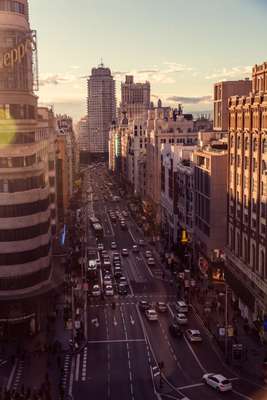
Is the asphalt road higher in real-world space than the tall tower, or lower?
lower

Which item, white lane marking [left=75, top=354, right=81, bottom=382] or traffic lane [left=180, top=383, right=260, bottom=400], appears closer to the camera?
traffic lane [left=180, top=383, right=260, bottom=400]

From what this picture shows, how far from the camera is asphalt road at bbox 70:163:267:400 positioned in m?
49.4

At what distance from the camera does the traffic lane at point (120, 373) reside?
4922cm

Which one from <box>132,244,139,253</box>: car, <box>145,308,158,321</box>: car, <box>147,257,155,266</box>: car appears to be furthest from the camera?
<box>132,244,139,253</box>: car

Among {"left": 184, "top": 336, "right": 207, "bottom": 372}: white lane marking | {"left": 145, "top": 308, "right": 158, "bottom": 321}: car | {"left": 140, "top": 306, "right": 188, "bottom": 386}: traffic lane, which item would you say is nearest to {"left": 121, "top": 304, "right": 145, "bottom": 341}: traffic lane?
{"left": 140, "top": 306, "right": 188, "bottom": 386}: traffic lane


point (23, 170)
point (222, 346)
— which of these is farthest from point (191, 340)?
point (23, 170)

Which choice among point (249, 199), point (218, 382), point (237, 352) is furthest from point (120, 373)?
point (249, 199)

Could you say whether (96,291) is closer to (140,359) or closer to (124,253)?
(140,359)

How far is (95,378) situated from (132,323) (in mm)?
16301

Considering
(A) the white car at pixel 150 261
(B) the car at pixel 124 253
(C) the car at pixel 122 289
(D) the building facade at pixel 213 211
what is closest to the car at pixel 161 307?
(C) the car at pixel 122 289

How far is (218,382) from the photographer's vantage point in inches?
1937

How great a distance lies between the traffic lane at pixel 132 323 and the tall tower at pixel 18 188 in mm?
9644

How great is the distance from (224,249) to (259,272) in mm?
17433

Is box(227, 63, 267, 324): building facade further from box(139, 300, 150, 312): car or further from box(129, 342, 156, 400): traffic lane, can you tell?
box(129, 342, 156, 400): traffic lane
